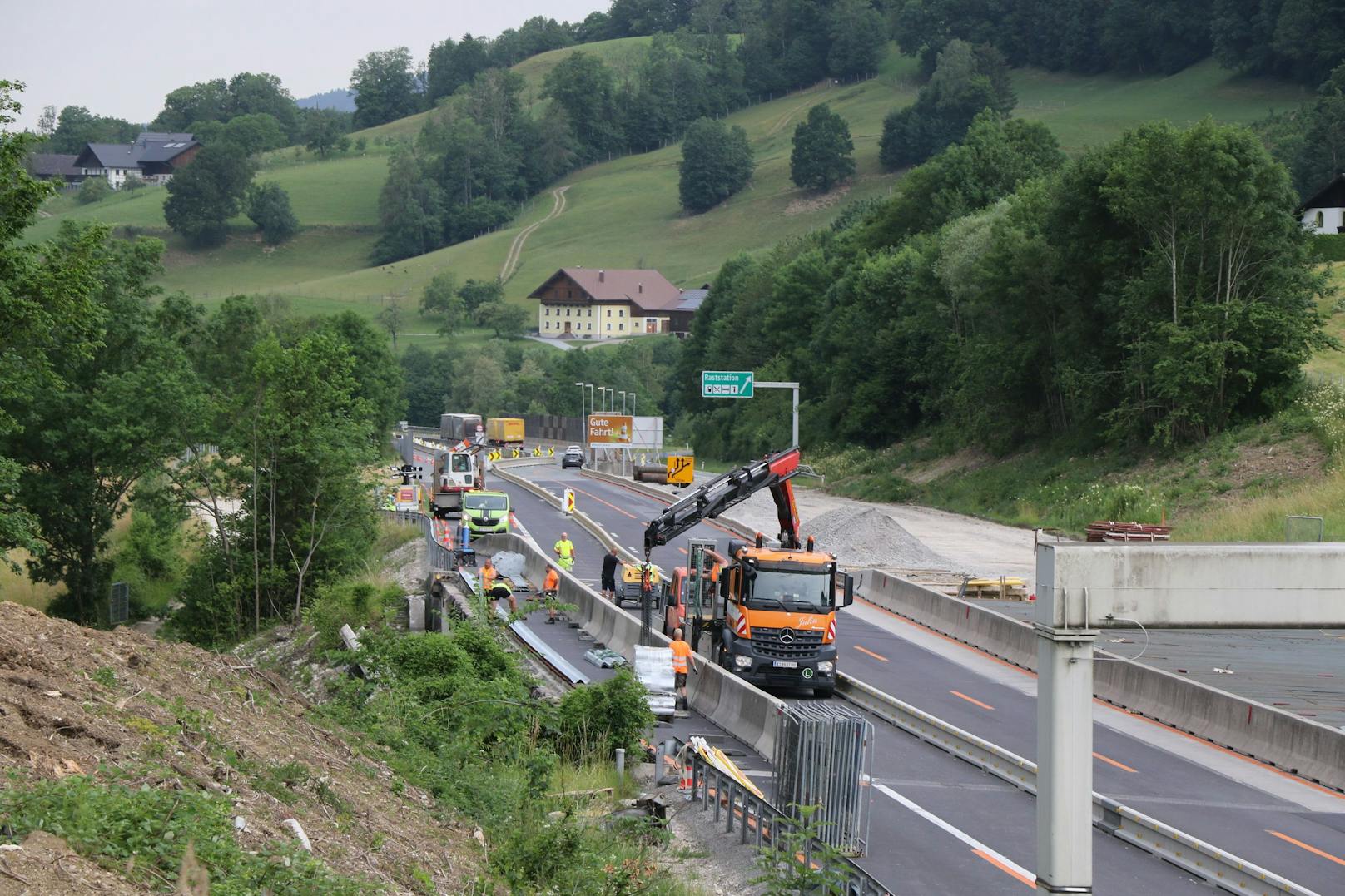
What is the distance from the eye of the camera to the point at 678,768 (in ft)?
74.7

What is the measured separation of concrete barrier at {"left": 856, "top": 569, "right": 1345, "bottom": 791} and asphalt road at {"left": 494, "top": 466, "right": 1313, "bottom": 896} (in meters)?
1.10

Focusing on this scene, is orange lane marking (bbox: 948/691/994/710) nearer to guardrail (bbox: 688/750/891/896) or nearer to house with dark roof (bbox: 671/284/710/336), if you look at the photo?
guardrail (bbox: 688/750/891/896)

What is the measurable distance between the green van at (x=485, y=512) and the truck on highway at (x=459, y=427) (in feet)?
206

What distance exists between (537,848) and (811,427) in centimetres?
9291

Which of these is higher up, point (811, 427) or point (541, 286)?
point (541, 286)

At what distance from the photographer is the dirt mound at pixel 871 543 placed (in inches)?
2100

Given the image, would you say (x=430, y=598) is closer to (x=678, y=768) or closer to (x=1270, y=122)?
(x=678, y=768)

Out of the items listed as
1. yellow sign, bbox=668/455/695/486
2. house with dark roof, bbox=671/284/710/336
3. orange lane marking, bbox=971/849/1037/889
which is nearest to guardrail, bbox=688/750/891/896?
orange lane marking, bbox=971/849/1037/889

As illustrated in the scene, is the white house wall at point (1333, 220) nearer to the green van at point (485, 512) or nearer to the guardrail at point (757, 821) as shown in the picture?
the green van at point (485, 512)

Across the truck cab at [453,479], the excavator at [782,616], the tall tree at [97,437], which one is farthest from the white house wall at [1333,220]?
the excavator at [782,616]

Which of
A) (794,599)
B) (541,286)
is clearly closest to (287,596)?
(794,599)

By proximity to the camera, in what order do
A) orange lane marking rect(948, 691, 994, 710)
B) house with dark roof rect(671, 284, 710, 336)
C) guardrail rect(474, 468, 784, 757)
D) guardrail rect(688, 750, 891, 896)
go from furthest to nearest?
house with dark roof rect(671, 284, 710, 336) < orange lane marking rect(948, 691, 994, 710) < guardrail rect(474, 468, 784, 757) < guardrail rect(688, 750, 891, 896)

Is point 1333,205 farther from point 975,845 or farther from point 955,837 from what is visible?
point 975,845

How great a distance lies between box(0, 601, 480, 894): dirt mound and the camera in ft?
44.3
